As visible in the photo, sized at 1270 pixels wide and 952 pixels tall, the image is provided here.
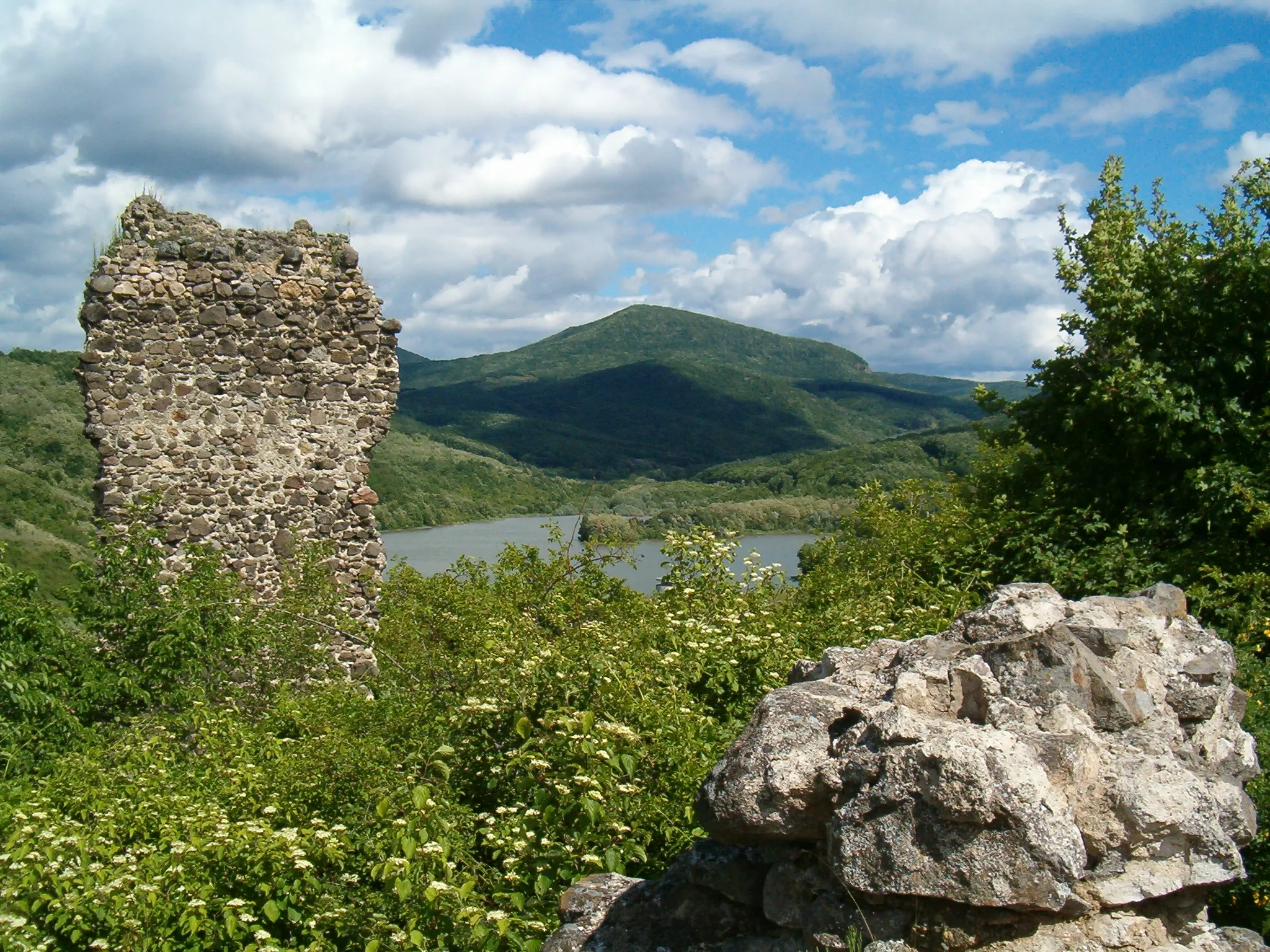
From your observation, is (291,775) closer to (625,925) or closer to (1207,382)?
(625,925)

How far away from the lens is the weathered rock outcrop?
3.29 m

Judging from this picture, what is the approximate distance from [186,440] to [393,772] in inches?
217

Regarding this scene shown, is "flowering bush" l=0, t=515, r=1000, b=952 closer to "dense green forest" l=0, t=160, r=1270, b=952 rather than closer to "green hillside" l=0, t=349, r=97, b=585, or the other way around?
"dense green forest" l=0, t=160, r=1270, b=952

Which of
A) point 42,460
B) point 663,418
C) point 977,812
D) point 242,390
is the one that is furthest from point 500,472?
point 663,418

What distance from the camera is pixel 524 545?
1292 centimetres

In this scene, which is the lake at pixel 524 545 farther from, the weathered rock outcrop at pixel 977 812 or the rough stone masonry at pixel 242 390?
the weathered rock outcrop at pixel 977 812

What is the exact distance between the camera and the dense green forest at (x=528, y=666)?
16.4ft

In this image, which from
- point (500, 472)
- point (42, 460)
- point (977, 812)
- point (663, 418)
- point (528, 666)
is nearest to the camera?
point (977, 812)

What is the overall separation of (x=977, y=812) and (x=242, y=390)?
8678 millimetres

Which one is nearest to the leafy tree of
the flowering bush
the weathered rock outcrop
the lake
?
the flowering bush

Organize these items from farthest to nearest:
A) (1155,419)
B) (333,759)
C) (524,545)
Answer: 1. (524,545)
2. (1155,419)
3. (333,759)

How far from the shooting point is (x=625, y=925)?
4129mm

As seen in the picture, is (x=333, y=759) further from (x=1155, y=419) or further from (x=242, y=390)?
(x=1155, y=419)

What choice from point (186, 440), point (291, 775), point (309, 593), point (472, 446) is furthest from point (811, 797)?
point (472, 446)
